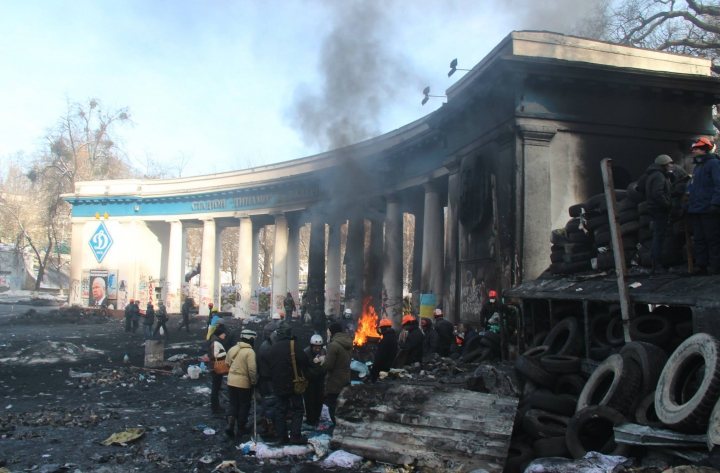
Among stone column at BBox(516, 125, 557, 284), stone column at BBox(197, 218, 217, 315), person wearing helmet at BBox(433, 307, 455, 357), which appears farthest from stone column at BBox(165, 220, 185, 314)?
stone column at BBox(516, 125, 557, 284)

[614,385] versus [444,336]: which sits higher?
[614,385]

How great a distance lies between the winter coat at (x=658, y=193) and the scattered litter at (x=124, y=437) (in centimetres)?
761

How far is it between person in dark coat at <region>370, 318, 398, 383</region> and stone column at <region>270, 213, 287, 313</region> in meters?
21.1

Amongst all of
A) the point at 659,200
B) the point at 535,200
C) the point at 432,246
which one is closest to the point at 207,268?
the point at 432,246

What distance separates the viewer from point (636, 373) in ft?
19.6

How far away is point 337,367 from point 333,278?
2173 cm

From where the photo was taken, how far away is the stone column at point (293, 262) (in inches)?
1242

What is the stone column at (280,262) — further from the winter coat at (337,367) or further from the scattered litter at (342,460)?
the scattered litter at (342,460)

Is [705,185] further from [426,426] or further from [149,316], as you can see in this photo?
[149,316]

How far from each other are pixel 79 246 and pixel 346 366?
31877 mm

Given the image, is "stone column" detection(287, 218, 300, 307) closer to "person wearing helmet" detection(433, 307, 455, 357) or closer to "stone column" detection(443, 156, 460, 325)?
"stone column" detection(443, 156, 460, 325)

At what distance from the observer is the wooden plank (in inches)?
232

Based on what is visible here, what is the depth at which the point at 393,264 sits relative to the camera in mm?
22094

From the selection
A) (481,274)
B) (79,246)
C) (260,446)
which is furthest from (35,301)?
(260,446)
